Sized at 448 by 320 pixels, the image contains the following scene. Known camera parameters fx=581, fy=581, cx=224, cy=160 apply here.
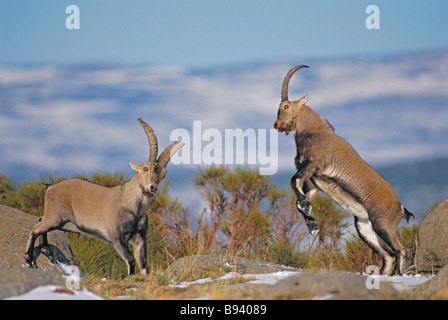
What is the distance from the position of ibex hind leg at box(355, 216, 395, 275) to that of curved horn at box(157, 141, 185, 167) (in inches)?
144

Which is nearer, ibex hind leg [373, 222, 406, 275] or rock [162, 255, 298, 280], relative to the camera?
ibex hind leg [373, 222, 406, 275]

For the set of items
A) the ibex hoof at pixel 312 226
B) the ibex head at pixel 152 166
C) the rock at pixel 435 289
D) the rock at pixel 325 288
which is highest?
the ibex head at pixel 152 166

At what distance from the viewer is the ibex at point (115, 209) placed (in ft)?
34.6

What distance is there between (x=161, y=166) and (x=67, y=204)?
2239mm

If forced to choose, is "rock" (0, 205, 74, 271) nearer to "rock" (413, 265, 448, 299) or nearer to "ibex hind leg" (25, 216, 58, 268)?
"ibex hind leg" (25, 216, 58, 268)

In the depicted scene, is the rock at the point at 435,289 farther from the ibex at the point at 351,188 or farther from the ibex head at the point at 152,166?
the ibex head at the point at 152,166

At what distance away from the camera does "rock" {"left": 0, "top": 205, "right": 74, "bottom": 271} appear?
11477 mm

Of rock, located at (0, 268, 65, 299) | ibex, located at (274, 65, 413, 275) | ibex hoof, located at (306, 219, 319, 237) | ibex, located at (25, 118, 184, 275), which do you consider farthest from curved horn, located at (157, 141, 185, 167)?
rock, located at (0, 268, 65, 299)

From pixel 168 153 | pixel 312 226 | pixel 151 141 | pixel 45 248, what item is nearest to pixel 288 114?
pixel 312 226

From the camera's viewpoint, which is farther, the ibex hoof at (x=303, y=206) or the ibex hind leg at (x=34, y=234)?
the ibex hind leg at (x=34, y=234)

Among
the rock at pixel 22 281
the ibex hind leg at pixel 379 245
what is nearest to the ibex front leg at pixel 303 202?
the ibex hind leg at pixel 379 245

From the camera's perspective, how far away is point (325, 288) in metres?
6.23

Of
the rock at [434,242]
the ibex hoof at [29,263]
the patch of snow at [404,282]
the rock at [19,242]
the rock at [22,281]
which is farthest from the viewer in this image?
the rock at [434,242]
